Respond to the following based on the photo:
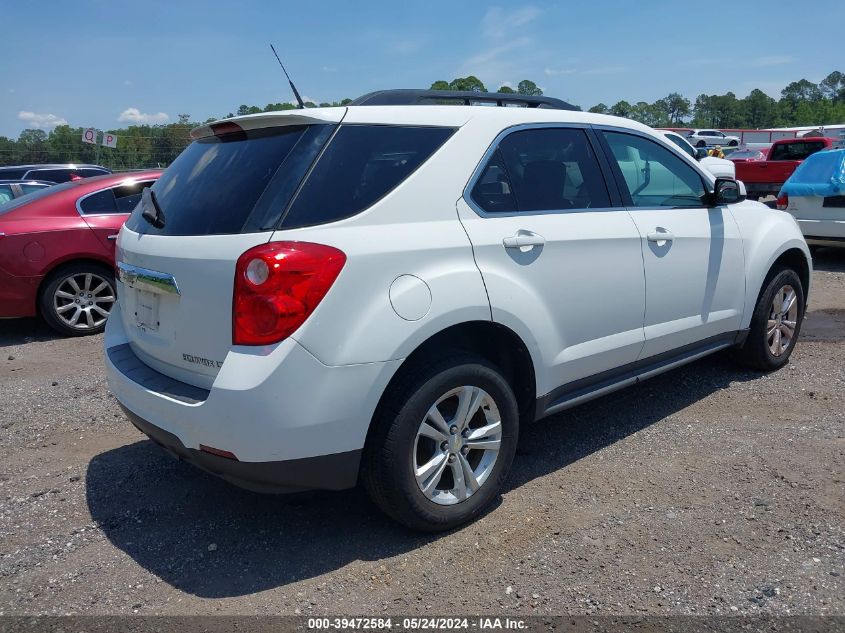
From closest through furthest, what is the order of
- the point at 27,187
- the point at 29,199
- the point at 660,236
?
the point at 660,236
the point at 29,199
the point at 27,187

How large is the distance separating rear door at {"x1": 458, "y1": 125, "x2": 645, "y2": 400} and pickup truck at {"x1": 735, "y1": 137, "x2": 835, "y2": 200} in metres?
15.5

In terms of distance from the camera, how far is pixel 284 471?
266 centimetres

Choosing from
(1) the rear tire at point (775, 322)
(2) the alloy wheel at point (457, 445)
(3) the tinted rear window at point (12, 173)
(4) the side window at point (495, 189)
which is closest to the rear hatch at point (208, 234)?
(4) the side window at point (495, 189)

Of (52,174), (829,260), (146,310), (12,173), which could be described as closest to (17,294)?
(146,310)

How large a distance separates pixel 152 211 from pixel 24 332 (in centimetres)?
482

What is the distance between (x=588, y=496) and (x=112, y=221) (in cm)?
555

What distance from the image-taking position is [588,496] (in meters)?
3.48

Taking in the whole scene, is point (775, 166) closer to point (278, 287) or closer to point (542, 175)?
point (542, 175)

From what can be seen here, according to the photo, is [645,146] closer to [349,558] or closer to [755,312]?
[755,312]

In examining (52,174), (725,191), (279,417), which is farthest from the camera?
(52,174)

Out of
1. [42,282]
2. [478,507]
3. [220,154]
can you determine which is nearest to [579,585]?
[478,507]

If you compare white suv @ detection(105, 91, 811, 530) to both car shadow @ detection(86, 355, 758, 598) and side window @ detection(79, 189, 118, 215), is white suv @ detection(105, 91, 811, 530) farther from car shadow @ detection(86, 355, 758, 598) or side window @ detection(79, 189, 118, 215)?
side window @ detection(79, 189, 118, 215)

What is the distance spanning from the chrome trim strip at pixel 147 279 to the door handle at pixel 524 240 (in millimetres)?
1440

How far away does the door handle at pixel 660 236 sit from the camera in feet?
12.9
